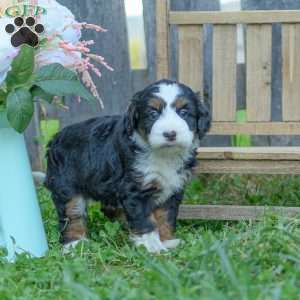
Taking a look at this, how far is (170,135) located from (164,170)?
48 cm

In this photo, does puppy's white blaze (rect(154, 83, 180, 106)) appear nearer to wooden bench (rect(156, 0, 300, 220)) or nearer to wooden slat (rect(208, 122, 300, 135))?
wooden bench (rect(156, 0, 300, 220))

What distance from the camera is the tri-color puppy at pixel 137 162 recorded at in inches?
186

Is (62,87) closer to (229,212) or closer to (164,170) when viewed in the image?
(164,170)

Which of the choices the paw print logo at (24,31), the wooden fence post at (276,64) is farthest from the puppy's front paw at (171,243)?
the wooden fence post at (276,64)

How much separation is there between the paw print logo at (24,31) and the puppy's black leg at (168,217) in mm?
1379

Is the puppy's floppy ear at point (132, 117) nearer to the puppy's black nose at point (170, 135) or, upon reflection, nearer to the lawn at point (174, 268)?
the puppy's black nose at point (170, 135)

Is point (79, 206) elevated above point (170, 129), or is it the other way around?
point (170, 129)

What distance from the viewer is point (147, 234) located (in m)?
4.96

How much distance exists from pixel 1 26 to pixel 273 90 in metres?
2.58

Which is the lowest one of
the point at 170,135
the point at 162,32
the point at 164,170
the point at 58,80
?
the point at 164,170

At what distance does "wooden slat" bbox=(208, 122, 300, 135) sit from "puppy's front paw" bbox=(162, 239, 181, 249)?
921 millimetres

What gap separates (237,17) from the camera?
218 inches

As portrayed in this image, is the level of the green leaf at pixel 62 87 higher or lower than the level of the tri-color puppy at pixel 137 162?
higher

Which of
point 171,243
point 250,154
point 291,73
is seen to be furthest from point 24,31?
point 291,73
